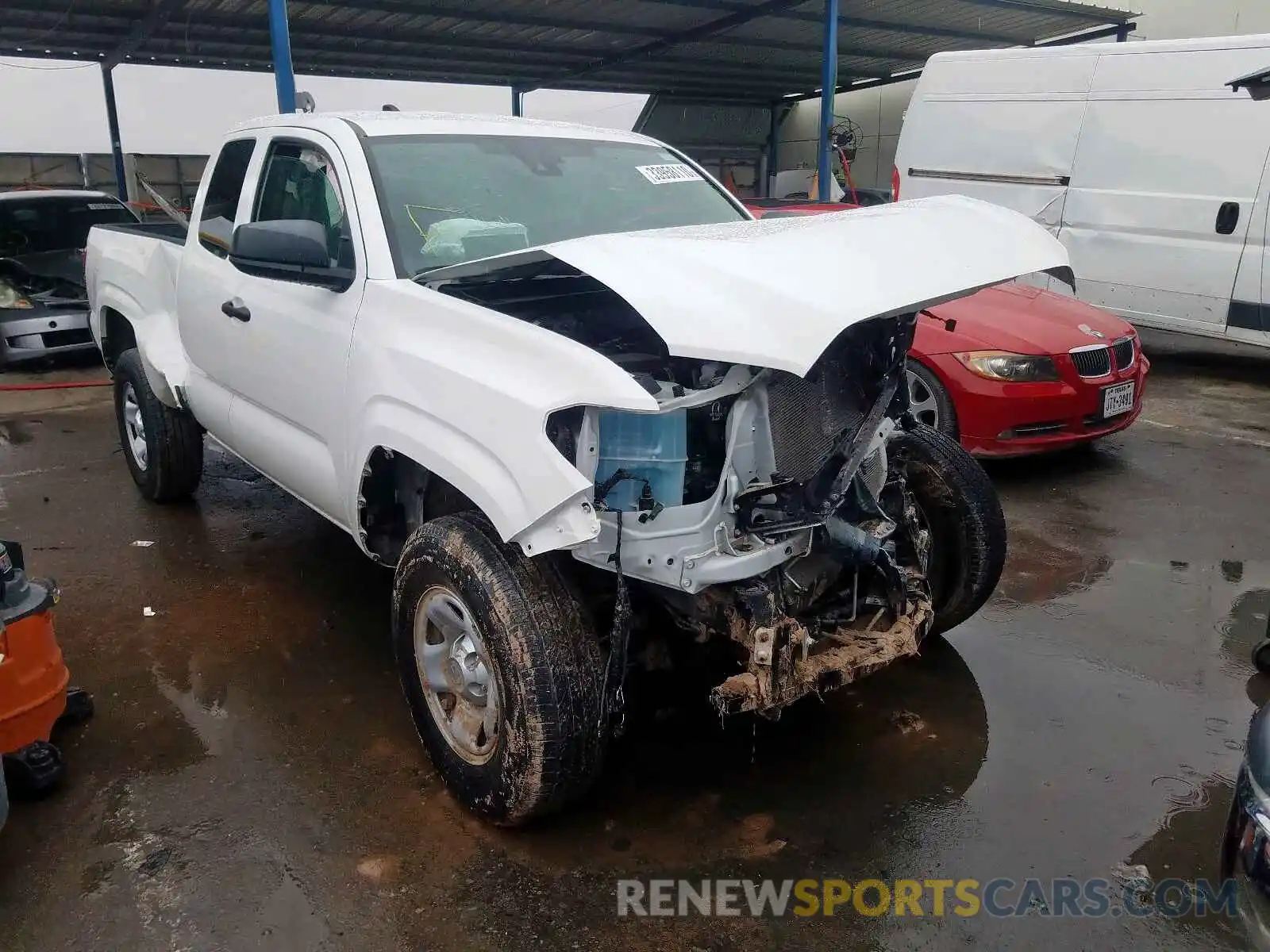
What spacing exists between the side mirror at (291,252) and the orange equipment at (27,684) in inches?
44.3

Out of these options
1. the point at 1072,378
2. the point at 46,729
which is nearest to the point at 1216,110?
the point at 1072,378

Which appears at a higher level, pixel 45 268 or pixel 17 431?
pixel 45 268

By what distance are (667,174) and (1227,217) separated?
552cm

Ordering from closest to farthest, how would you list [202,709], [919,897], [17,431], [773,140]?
[919,897], [202,709], [17,431], [773,140]

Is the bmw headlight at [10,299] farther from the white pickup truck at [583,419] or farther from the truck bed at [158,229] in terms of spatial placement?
the white pickup truck at [583,419]

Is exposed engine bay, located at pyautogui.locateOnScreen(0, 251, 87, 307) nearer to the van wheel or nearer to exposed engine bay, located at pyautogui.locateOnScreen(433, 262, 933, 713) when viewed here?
the van wheel

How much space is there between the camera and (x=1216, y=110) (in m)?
7.07

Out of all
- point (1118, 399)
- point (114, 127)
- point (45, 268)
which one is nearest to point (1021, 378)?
point (1118, 399)

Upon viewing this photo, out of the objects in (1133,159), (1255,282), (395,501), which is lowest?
(395,501)

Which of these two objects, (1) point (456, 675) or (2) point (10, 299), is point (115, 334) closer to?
(1) point (456, 675)

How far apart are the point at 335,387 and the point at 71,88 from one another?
60.9 ft

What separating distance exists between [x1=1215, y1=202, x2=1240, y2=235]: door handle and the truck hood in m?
5.45

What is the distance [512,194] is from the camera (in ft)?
10.8

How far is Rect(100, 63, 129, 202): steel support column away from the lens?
51.1 ft
